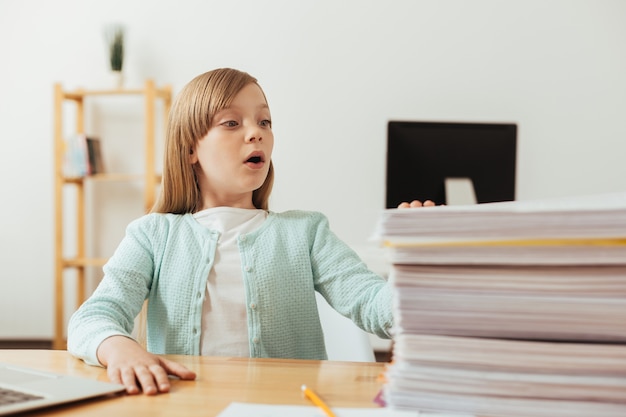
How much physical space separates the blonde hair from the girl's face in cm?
2

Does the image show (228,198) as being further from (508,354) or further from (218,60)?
(218,60)

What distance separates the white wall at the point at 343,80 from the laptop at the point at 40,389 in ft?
10.3

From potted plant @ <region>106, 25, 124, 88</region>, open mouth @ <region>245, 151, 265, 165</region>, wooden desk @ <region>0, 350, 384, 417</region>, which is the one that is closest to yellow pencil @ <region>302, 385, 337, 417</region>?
wooden desk @ <region>0, 350, 384, 417</region>

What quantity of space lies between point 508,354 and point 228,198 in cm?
94

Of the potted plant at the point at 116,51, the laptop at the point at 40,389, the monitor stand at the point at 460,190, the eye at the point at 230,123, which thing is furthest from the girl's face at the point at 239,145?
the potted plant at the point at 116,51

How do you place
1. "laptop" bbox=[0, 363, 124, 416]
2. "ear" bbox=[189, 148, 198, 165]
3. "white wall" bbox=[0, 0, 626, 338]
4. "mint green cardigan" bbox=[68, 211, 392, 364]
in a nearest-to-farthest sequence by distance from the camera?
"laptop" bbox=[0, 363, 124, 416] < "mint green cardigan" bbox=[68, 211, 392, 364] < "ear" bbox=[189, 148, 198, 165] < "white wall" bbox=[0, 0, 626, 338]

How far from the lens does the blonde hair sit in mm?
1353

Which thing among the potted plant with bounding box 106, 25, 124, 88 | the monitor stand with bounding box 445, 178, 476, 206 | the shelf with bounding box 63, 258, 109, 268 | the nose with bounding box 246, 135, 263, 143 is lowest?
the shelf with bounding box 63, 258, 109, 268

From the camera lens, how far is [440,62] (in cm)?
389

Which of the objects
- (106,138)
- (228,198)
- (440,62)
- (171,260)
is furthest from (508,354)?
(106,138)

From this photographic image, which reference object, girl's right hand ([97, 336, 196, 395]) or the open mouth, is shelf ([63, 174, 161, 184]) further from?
girl's right hand ([97, 336, 196, 395])

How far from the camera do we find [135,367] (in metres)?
0.74

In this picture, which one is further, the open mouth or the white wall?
the white wall

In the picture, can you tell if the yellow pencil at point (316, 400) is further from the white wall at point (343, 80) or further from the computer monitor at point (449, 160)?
the white wall at point (343, 80)
